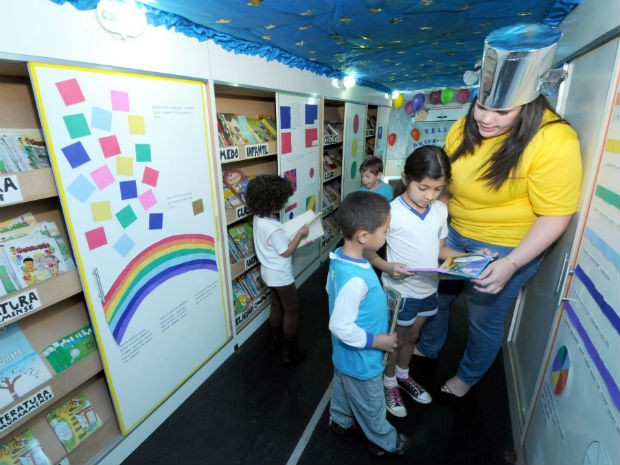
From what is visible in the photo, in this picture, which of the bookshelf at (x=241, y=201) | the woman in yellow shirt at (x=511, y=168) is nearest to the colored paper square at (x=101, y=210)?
the bookshelf at (x=241, y=201)

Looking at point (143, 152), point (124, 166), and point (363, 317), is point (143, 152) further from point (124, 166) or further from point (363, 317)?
point (363, 317)

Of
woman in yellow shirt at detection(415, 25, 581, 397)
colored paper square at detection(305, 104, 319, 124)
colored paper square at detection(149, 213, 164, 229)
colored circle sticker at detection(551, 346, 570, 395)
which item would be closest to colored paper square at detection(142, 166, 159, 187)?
colored paper square at detection(149, 213, 164, 229)

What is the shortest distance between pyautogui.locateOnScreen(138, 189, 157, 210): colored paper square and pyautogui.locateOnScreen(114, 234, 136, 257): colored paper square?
7.0 inches

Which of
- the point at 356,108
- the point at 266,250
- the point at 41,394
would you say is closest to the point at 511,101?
the point at 266,250

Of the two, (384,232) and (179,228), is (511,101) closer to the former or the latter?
(384,232)

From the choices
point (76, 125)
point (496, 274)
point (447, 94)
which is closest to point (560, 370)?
point (496, 274)

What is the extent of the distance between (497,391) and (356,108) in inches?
133

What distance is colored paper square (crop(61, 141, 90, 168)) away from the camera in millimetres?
1245

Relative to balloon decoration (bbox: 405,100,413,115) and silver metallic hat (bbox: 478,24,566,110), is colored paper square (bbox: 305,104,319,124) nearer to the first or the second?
silver metallic hat (bbox: 478,24,566,110)

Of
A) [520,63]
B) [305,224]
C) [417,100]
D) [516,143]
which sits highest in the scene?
[417,100]

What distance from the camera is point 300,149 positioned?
294 cm

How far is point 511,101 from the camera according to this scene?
4.25ft

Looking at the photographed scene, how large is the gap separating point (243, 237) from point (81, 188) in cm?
136

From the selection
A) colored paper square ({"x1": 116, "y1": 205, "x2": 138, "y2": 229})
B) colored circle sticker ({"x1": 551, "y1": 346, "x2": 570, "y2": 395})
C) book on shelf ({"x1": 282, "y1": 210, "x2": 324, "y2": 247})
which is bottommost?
colored circle sticker ({"x1": 551, "y1": 346, "x2": 570, "y2": 395})
